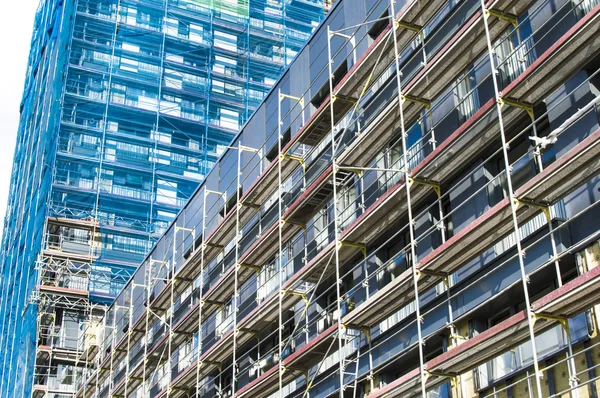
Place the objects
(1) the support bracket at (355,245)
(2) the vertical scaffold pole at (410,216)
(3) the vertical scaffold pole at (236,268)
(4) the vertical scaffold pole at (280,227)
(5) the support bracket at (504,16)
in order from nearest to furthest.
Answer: (2) the vertical scaffold pole at (410,216)
(5) the support bracket at (504,16)
(1) the support bracket at (355,245)
(4) the vertical scaffold pole at (280,227)
(3) the vertical scaffold pole at (236,268)

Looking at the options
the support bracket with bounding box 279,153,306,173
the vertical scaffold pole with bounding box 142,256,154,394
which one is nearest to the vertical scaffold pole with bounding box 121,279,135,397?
the vertical scaffold pole with bounding box 142,256,154,394

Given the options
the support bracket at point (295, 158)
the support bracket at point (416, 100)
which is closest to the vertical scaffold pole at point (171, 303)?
the support bracket at point (295, 158)

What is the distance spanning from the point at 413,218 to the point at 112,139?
98.0 ft

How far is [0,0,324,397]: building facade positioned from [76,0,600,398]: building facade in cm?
1508

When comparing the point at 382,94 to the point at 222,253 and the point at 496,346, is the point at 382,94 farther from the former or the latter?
the point at 222,253

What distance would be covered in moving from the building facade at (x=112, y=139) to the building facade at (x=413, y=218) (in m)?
15.1

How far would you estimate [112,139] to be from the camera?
1809 inches

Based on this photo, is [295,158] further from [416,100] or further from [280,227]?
[416,100]

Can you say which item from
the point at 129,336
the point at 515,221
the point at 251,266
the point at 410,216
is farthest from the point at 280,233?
the point at 129,336

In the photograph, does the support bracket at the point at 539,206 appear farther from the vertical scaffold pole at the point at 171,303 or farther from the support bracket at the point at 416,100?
the vertical scaffold pole at the point at 171,303

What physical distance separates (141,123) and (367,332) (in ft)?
98.8

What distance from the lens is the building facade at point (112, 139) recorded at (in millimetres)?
42625

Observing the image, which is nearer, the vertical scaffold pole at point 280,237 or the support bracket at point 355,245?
the support bracket at point 355,245

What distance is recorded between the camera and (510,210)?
46.5ft
